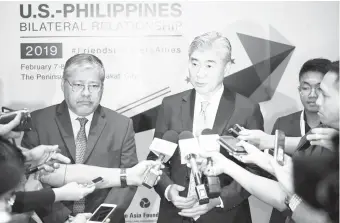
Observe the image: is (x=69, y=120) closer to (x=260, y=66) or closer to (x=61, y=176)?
(x=61, y=176)

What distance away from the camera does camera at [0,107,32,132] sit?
3094mm

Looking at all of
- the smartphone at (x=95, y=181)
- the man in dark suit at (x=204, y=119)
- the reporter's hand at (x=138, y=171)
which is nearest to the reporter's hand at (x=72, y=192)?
the smartphone at (x=95, y=181)

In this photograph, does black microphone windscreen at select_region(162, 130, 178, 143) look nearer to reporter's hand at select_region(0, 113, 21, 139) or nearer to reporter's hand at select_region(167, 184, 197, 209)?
reporter's hand at select_region(167, 184, 197, 209)

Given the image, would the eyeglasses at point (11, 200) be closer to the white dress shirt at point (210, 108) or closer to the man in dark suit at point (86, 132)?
the man in dark suit at point (86, 132)

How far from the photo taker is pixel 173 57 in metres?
3.36

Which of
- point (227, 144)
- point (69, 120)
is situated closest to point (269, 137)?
point (227, 144)

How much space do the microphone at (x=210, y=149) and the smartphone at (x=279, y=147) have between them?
430 mm

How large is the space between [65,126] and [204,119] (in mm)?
1075

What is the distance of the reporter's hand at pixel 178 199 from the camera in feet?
10.6

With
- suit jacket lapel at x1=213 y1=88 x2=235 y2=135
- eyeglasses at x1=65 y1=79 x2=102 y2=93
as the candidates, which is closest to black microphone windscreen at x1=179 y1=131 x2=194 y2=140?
suit jacket lapel at x1=213 y1=88 x2=235 y2=135

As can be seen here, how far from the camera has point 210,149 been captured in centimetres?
322

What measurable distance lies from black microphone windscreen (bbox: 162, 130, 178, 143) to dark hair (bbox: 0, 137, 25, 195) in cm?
107

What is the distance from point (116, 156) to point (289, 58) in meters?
1.56

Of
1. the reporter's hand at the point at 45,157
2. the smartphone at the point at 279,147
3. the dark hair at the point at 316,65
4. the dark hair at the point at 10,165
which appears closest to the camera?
the dark hair at the point at 10,165
